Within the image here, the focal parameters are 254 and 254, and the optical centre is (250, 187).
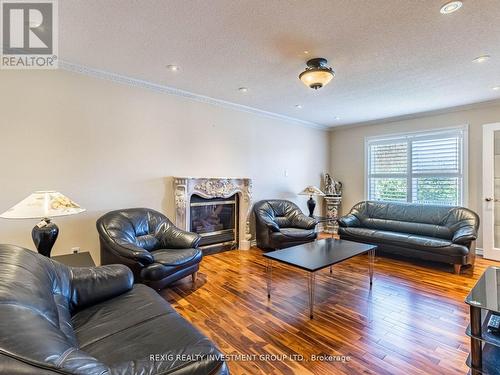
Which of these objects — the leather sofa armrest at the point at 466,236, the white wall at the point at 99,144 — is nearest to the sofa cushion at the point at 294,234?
the white wall at the point at 99,144

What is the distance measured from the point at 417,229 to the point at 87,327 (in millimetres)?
4835

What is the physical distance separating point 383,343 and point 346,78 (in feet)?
9.89

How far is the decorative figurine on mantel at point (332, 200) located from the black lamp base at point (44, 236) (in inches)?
209

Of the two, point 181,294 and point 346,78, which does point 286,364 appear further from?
point 346,78

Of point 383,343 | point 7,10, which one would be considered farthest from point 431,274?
point 7,10

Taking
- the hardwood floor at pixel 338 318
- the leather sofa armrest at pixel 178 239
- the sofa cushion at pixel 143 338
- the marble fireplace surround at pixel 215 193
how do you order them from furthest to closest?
the marble fireplace surround at pixel 215 193 < the leather sofa armrest at pixel 178 239 < the hardwood floor at pixel 338 318 < the sofa cushion at pixel 143 338

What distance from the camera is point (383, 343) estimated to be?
2.02 metres

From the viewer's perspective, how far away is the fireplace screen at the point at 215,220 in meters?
4.30

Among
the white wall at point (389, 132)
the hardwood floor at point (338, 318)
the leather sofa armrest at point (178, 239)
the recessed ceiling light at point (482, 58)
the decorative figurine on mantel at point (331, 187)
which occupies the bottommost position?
the hardwood floor at point (338, 318)

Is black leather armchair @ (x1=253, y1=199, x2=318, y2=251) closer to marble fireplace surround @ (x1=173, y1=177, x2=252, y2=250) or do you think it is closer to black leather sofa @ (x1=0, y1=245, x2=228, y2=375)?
marble fireplace surround @ (x1=173, y1=177, x2=252, y2=250)

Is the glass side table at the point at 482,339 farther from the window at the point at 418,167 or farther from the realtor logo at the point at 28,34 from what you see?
the window at the point at 418,167

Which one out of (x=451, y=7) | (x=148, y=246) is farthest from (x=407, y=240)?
(x=148, y=246)

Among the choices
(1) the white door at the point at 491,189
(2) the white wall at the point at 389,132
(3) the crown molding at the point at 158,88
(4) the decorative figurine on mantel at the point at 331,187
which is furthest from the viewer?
(4) the decorative figurine on mantel at the point at 331,187

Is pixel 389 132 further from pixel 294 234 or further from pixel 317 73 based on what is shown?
pixel 317 73
